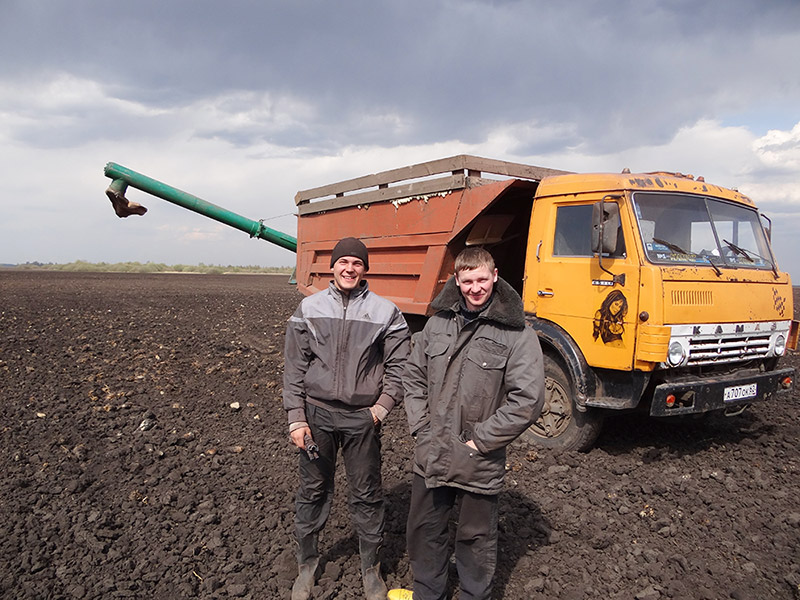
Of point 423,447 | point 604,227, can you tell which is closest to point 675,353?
point 604,227

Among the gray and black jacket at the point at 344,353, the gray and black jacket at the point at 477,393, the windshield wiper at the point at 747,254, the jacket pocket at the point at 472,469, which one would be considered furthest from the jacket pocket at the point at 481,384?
the windshield wiper at the point at 747,254

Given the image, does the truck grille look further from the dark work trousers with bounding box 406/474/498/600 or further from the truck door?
the dark work trousers with bounding box 406/474/498/600

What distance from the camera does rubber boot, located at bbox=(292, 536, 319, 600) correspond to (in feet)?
9.80

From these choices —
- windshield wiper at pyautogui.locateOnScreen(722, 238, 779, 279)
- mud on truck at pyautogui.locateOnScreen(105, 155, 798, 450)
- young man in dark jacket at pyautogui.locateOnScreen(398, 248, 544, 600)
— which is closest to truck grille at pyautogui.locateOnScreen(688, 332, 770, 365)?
mud on truck at pyautogui.locateOnScreen(105, 155, 798, 450)

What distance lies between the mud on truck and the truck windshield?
11 mm

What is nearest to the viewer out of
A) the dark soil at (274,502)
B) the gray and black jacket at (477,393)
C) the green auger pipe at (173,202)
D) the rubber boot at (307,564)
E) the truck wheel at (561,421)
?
the gray and black jacket at (477,393)

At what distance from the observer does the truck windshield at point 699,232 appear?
4.57 meters

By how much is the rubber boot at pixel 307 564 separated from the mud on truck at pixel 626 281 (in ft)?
8.08

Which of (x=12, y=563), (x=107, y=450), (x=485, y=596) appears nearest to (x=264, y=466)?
(x=107, y=450)

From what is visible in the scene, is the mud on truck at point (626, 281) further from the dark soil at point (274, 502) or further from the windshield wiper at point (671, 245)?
the dark soil at point (274, 502)

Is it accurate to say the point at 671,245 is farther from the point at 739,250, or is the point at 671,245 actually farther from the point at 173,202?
the point at 173,202

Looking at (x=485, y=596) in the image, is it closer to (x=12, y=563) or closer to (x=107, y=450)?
(x=12, y=563)

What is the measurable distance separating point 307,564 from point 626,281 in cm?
294

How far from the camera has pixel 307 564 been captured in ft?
10.0
